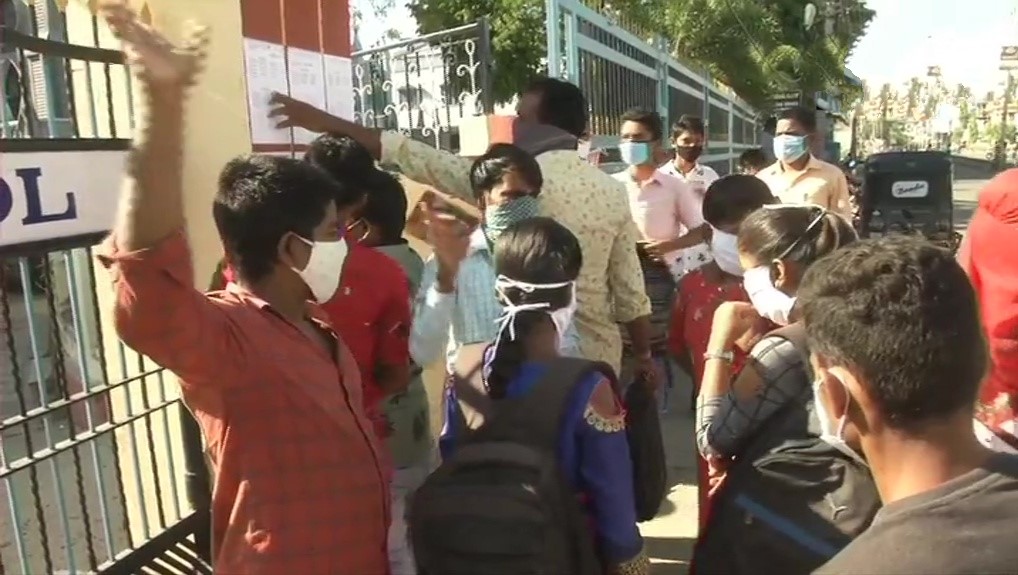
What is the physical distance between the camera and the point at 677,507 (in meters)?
4.08

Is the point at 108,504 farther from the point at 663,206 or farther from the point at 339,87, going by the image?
the point at 663,206

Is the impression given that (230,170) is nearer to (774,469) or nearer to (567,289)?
(567,289)

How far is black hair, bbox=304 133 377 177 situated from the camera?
98.2 inches

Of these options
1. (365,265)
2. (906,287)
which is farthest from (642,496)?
(906,287)

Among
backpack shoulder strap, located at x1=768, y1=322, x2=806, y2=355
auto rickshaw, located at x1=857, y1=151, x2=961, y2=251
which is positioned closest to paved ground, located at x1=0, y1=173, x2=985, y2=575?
backpack shoulder strap, located at x1=768, y1=322, x2=806, y2=355

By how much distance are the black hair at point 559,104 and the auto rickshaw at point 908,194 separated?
8.60m

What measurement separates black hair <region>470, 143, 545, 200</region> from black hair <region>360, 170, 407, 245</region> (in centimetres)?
22

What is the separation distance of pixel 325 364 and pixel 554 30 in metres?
3.55

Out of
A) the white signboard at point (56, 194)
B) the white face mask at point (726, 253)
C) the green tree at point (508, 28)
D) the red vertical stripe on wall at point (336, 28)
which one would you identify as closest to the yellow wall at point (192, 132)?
the white signboard at point (56, 194)

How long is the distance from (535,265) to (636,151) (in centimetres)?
250

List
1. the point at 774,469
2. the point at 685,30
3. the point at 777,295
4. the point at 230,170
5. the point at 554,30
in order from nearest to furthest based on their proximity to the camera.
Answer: the point at 774,469, the point at 230,170, the point at 777,295, the point at 554,30, the point at 685,30

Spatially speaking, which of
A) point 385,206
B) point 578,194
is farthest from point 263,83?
point 578,194

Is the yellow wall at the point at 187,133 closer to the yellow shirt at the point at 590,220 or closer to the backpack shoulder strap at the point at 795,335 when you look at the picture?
the yellow shirt at the point at 590,220

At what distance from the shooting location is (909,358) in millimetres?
1158
